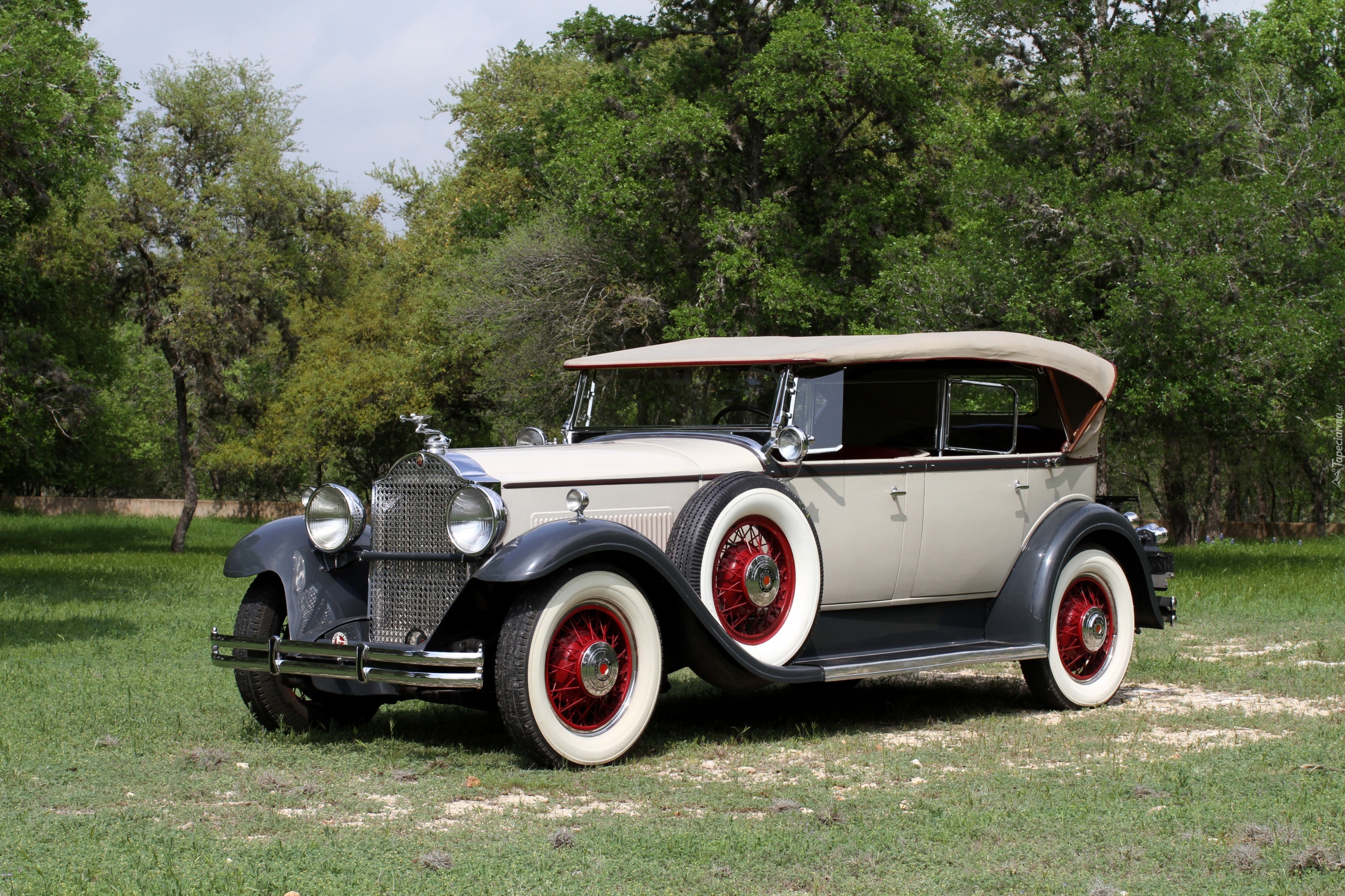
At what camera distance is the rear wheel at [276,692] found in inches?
268

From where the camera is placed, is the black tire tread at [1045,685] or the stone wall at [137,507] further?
the stone wall at [137,507]

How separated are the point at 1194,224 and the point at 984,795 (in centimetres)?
1318

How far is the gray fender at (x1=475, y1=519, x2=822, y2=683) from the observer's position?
568cm

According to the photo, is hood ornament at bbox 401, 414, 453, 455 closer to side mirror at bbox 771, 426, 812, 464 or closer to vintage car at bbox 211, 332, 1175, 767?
vintage car at bbox 211, 332, 1175, 767

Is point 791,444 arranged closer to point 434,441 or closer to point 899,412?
point 899,412

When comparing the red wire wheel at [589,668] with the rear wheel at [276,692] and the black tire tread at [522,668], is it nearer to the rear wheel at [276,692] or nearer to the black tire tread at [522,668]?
the black tire tread at [522,668]

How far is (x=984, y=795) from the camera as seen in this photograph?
5352 millimetres

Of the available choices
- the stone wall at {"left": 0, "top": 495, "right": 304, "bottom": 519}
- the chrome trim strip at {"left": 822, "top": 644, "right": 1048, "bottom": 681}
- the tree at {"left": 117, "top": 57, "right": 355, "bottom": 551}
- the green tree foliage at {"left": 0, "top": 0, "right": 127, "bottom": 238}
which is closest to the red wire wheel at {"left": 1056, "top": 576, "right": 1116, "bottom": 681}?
the chrome trim strip at {"left": 822, "top": 644, "right": 1048, "bottom": 681}

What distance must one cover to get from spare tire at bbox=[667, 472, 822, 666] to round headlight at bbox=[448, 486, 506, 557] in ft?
2.97

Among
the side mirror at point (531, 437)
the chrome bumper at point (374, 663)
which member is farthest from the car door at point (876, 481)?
the chrome bumper at point (374, 663)

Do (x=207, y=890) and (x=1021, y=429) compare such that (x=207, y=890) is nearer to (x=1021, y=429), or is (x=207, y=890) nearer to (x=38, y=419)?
(x=1021, y=429)

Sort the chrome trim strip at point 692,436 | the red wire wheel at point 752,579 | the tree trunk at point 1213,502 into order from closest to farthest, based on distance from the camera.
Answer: the red wire wheel at point 752,579, the chrome trim strip at point 692,436, the tree trunk at point 1213,502

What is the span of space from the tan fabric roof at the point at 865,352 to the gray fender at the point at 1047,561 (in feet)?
2.84

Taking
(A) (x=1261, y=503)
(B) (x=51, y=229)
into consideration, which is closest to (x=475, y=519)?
(B) (x=51, y=229)
